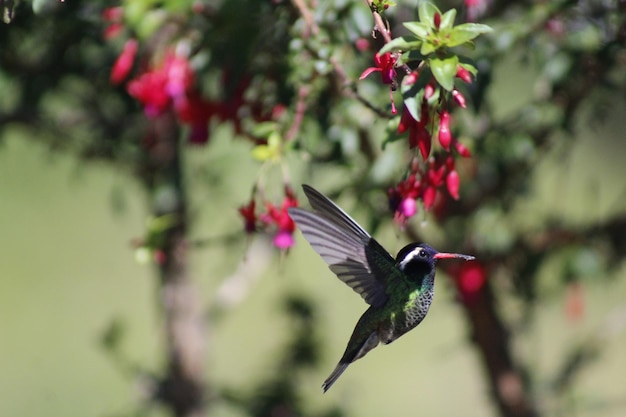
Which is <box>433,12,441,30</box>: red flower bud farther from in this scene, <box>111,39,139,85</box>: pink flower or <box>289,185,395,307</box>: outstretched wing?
<box>111,39,139,85</box>: pink flower

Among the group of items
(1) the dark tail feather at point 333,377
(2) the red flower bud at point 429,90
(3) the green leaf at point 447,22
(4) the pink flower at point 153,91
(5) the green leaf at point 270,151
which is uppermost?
(4) the pink flower at point 153,91

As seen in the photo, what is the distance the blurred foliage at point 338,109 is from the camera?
1294 mm

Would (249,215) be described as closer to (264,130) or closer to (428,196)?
(264,130)

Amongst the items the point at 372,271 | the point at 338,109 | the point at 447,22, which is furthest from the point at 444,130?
the point at 338,109

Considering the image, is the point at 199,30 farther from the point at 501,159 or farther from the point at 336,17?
the point at 501,159

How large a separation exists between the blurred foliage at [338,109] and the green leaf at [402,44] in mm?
62

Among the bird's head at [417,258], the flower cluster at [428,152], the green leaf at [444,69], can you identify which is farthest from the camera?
the bird's head at [417,258]

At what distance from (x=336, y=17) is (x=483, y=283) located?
26.5 inches

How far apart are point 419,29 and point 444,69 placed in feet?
0.18

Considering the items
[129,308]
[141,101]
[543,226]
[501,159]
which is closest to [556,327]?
[129,308]

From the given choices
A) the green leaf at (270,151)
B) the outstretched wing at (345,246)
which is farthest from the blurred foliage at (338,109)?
the outstretched wing at (345,246)

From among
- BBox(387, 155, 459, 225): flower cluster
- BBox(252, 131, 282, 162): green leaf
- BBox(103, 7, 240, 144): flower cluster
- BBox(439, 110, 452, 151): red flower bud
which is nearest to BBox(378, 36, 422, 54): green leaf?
BBox(439, 110, 452, 151): red flower bud

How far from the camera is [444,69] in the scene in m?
0.89

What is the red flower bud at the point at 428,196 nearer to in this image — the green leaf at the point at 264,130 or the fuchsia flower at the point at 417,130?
the fuchsia flower at the point at 417,130
